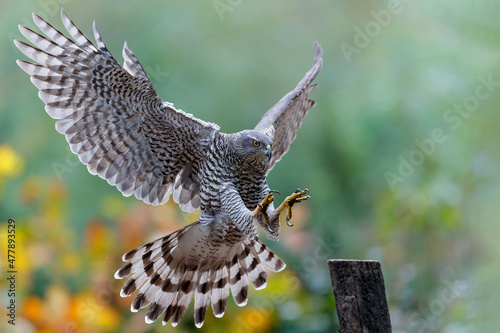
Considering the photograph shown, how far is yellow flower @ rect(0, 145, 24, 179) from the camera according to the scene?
5309 mm

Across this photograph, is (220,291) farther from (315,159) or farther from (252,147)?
(315,159)

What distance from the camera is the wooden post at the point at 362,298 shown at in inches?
96.3

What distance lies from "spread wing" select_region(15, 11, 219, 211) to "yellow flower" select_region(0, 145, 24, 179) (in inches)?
89.4

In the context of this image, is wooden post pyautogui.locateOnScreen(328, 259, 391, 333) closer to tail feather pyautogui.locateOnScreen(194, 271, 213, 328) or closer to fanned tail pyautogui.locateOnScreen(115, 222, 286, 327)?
fanned tail pyautogui.locateOnScreen(115, 222, 286, 327)

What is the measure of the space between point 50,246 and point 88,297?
0.62 m

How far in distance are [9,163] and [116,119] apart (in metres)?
2.41

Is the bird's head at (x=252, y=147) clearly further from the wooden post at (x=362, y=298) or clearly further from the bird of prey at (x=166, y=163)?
the wooden post at (x=362, y=298)

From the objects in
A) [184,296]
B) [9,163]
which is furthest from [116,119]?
[9,163]

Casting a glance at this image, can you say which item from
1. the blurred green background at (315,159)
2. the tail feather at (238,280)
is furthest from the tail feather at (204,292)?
the blurred green background at (315,159)

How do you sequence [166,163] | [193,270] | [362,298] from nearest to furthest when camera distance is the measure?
1. [362,298]
2. [166,163]
3. [193,270]

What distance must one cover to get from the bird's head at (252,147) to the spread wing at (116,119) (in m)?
0.20

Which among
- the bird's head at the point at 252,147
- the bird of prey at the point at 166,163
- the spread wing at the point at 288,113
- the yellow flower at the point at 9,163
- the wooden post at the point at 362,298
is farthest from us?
the yellow flower at the point at 9,163

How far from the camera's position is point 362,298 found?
2.46 metres

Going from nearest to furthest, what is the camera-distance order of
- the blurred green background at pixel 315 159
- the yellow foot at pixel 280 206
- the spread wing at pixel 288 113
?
the yellow foot at pixel 280 206 < the spread wing at pixel 288 113 < the blurred green background at pixel 315 159
